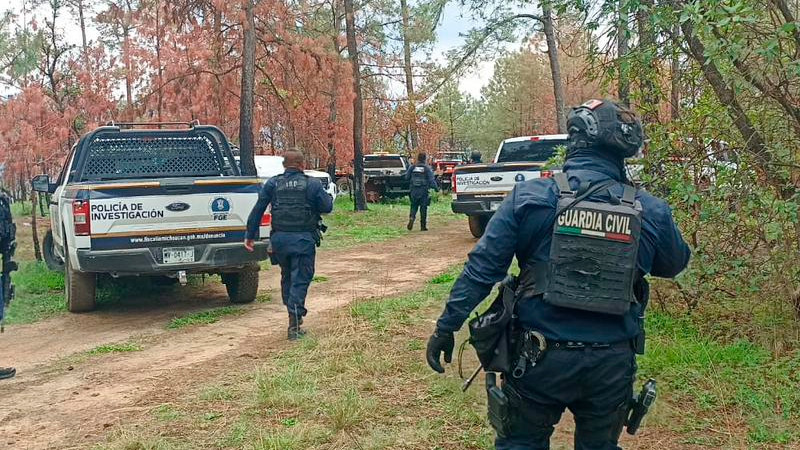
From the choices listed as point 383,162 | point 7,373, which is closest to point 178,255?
point 7,373

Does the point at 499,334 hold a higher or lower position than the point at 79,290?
higher

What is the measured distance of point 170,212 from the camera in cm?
781

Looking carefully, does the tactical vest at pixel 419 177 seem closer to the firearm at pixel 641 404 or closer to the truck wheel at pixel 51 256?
the truck wheel at pixel 51 256

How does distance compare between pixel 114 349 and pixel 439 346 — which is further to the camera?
pixel 114 349

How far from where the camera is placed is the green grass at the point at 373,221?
51.5 feet

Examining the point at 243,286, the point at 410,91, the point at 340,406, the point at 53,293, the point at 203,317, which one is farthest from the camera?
the point at 410,91

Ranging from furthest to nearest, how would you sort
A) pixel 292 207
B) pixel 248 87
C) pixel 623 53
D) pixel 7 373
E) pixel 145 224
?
1. pixel 248 87
2. pixel 145 224
3. pixel 292 207
4. pixel 623 53
5. pixel 7 373

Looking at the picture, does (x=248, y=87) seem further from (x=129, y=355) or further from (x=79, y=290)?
(x=129, y=355)

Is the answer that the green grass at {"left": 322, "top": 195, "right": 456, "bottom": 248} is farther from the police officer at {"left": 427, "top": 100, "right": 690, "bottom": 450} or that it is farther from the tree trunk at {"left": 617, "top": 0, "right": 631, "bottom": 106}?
the police officer at {"left": 427, "top": 100, "right": 690, "bottom": 450}

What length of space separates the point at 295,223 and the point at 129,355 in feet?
5.94

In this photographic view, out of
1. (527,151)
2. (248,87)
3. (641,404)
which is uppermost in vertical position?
(248,87)

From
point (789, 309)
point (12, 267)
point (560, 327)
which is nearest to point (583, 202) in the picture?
point (560, 327)

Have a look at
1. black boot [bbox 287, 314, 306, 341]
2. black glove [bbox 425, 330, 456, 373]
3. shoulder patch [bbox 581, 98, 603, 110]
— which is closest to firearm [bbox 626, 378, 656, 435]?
black glove [bbox 425, 330, 456, 373]

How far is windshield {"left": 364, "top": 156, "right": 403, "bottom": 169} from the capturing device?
26.0m
